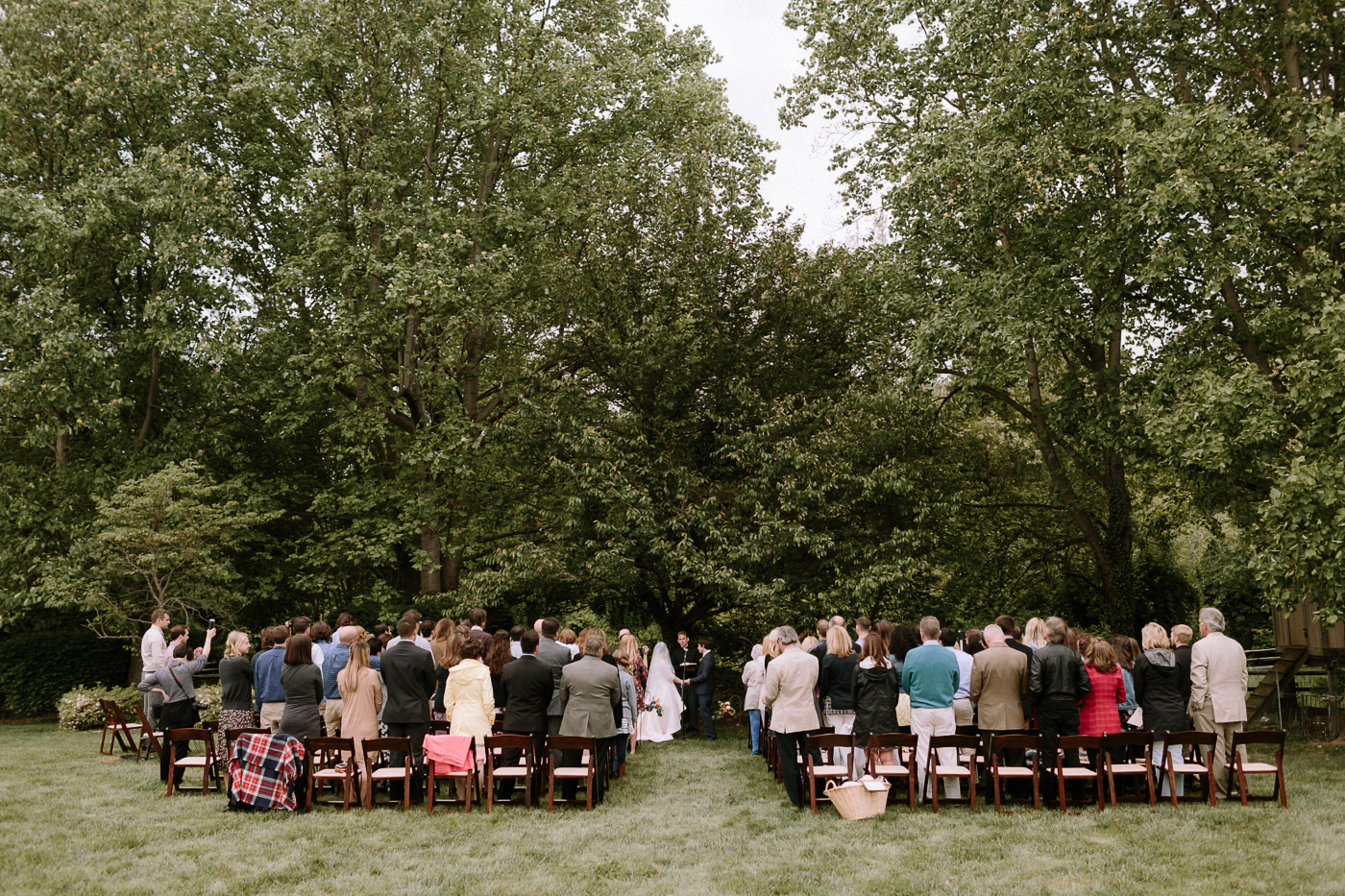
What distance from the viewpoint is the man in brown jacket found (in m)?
9.80

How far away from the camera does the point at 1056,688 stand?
9.58 meters

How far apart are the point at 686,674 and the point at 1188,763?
28.3 ft

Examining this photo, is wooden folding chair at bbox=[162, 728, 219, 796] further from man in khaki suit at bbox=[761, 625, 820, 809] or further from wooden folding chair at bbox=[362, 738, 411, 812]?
man in khaki suit at bbox=[761, 625, 820, 809]

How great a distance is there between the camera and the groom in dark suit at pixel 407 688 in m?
10.1

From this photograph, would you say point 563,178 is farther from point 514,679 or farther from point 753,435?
point 514,679

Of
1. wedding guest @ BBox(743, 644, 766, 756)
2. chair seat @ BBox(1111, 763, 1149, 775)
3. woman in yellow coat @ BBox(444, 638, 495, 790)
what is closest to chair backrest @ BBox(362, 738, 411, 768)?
woman in yellow coat @ BBox(444, 638, 495, 790)

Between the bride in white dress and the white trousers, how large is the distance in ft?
22.3

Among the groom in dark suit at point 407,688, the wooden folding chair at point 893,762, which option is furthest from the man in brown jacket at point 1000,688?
the groom in dark suit at point 407,688

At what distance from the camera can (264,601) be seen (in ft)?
77.5

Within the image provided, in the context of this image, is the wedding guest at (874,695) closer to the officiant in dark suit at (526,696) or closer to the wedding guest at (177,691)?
the officiant in dark suit at (526,696)

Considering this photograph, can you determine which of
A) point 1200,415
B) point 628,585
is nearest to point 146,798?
point 628,585

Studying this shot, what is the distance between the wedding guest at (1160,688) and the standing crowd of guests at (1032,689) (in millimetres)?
10

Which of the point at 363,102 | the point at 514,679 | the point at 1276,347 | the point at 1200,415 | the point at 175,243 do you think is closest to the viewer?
the point at 514,679

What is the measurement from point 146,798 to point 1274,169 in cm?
1719
